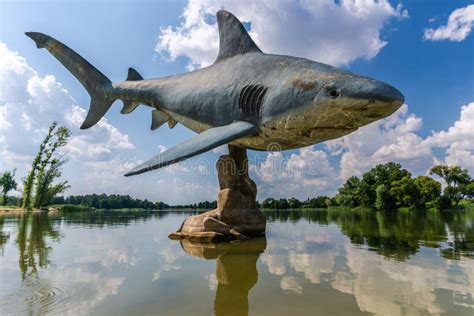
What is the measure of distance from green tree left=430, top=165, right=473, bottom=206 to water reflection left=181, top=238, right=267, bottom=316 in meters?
59.1

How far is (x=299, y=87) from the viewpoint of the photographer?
18.0 feet

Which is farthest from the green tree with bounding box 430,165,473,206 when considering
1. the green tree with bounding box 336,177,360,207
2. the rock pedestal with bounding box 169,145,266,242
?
the rock pedestal with bounding box 169,145,266,242

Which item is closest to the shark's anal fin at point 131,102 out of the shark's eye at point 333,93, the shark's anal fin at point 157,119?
the shark's anal fin at point 157,119

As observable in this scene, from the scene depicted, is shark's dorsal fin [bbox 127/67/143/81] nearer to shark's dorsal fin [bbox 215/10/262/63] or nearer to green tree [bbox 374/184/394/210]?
shark's dorsal fin [bbox 215/10/262/63]

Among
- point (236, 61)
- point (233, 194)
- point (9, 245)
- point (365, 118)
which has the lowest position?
Result: point (9, 245)

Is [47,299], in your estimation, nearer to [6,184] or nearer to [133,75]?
[133,75]

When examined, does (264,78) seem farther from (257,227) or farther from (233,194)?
(257,227)

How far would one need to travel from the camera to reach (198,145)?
528 centimetres

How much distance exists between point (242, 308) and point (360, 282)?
5.51 feet

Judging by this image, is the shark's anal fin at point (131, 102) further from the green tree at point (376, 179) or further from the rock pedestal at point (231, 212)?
the green tree at point (376, 179)

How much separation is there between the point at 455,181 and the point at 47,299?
225 ft

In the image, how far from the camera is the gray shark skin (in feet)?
16.3

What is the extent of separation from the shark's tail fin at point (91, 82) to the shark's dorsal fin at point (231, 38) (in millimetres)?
4216

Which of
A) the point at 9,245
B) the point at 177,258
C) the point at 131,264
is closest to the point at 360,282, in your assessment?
the point at 177,258
